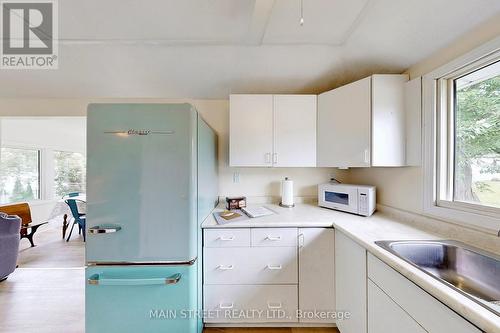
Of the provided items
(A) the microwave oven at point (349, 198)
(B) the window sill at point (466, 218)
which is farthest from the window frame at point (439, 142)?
(A) the microwave oven at point (349, 198)

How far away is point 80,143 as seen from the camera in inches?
213

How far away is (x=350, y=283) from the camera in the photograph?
1289mm

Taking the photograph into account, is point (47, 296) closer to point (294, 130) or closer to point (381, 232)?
point (294, 130)

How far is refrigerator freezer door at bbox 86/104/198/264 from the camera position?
4.02ft

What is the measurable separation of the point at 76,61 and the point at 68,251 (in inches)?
116

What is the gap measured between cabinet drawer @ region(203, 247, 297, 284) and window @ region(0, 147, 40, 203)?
4861 millimetres

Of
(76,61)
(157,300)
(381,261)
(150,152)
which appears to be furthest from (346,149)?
(76,61)

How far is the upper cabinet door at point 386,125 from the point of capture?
152 cm

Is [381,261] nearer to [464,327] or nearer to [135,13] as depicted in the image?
[464,327]

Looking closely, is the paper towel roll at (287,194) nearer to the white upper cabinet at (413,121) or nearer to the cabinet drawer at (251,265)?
the cabinet drawer at (251,265)

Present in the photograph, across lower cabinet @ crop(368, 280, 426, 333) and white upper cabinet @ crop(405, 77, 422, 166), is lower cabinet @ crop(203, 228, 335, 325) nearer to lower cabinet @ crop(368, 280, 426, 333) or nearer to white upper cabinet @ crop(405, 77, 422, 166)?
lower cabinet @ crop(368, 280, 426, 333)

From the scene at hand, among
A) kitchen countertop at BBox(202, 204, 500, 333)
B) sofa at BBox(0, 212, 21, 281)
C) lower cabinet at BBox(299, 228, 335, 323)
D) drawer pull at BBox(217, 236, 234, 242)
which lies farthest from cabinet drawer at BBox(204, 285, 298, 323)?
sofa at BBox(0, 212, 21, 281)

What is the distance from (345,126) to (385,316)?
1322 mm

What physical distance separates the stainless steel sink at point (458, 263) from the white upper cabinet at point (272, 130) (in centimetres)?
103
